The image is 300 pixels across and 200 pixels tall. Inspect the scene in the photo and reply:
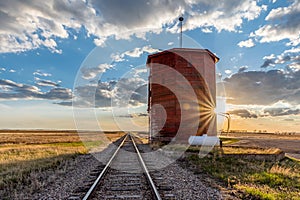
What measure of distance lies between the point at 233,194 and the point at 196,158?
6.07 metres

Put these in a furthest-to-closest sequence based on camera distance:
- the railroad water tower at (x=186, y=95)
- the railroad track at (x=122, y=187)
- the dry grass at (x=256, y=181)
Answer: the railroad water tower at (x=186, y=95)
the dry grass at (x=256, y=181)
the railroad track at (x=122, y=187)

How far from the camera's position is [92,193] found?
6000 millimetres

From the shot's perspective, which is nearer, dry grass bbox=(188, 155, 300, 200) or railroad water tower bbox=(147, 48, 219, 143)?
dry grass bbox=(188, 155, 300, 200)

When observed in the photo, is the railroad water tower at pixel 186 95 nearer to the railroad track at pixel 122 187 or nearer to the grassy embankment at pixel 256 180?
the grassy embankment at pixel 256 180

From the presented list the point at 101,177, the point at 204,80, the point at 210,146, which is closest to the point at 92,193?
the point at 101,177

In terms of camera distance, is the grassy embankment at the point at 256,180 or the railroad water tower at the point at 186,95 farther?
the railroad water tower at the point at 186,95

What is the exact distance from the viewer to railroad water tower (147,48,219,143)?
19.8m

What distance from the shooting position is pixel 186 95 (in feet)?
65.6

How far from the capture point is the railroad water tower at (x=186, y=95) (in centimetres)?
1975

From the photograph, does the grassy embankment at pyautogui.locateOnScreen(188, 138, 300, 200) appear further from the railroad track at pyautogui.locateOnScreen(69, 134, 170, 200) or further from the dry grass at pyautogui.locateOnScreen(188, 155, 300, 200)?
the railroad track at pyautogui.locateOnScreen(69, 134, 170, 200)

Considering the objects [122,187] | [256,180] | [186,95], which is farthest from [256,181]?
[186,95]

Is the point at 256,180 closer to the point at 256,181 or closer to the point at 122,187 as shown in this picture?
the point at 256,181

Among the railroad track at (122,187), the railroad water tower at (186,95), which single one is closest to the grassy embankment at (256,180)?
the railroad track at (122,187)

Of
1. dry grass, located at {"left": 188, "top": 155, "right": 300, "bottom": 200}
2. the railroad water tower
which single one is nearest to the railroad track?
dry grass, located at {"left": 188, "top": 155, "right": 300, "bottom": 200}
